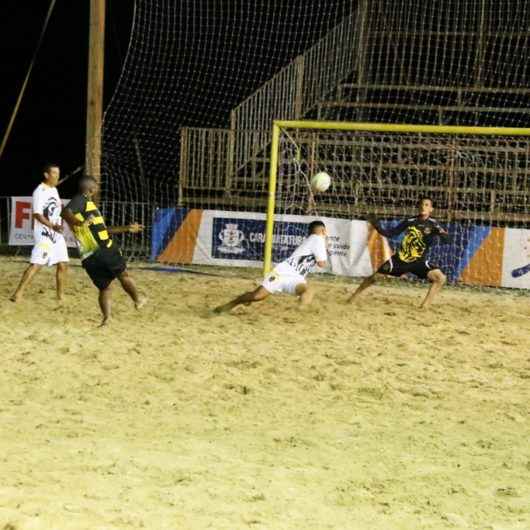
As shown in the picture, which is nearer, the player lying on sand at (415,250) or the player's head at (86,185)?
the player's head at (86,185)

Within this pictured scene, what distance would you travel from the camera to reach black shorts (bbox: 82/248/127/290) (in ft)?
35.4

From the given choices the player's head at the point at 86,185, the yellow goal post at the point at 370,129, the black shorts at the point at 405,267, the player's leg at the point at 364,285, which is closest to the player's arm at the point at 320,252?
the player's leg at the point at 364,285

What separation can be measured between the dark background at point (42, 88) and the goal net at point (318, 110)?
5046 millimetres

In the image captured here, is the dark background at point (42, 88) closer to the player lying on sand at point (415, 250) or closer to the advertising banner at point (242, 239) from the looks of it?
the advertising banner at point (242, 239)

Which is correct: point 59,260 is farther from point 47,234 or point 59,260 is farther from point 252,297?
point 252,297

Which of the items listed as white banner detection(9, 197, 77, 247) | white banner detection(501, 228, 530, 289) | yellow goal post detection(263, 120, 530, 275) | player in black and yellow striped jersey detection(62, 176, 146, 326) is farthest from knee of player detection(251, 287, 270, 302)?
white banner detection(9, 197, 77, 247)

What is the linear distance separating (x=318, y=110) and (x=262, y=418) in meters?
14.2

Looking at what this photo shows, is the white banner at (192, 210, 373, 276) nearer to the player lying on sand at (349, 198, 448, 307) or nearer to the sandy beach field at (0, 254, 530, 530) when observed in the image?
the player lying on sand at (349, 198, 448, 307)

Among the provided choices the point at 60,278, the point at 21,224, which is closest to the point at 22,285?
the point at 60,278

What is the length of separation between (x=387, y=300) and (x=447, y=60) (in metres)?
10.5

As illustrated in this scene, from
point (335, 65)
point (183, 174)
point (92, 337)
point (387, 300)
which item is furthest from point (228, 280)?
point (335, 65)

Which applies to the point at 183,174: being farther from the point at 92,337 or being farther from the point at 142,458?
the point at 142,458

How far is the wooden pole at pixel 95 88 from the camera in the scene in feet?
55.9

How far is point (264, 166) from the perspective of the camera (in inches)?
792
